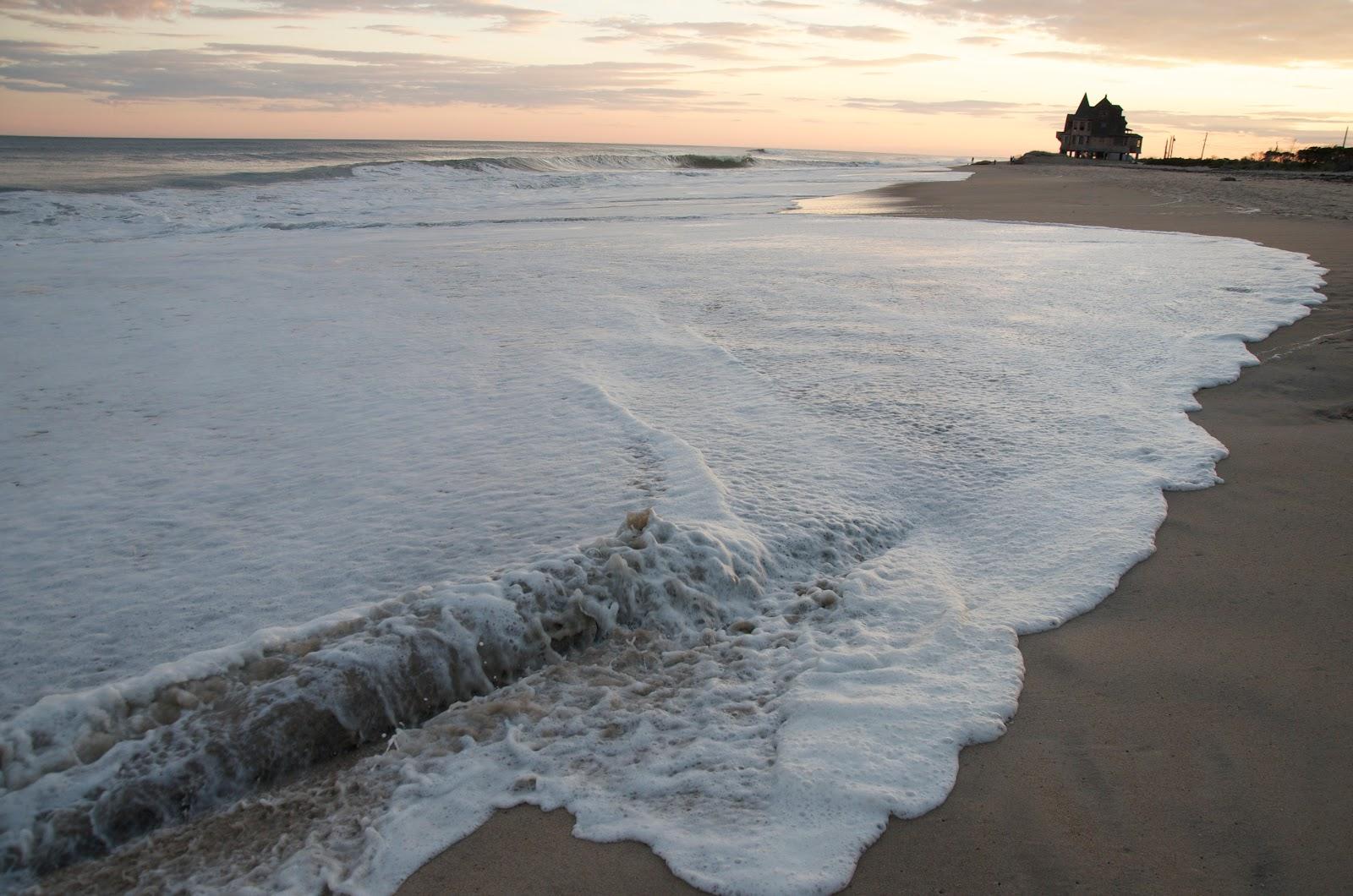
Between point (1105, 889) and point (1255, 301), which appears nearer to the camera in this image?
point (1105, 889)

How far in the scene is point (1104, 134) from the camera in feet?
197

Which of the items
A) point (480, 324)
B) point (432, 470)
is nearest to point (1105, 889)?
point (432, 470)

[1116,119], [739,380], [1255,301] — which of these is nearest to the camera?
[739,380]

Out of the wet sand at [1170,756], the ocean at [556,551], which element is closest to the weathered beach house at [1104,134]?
the ocean at [556,551]

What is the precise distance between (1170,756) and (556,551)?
1.81 metres

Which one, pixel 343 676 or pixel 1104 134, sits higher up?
pixel 1104 134

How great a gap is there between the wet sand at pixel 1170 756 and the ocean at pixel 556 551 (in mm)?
84

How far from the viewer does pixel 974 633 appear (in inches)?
93.9

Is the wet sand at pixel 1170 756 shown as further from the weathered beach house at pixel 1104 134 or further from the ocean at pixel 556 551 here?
the weathered beach house at pixel 1104 134

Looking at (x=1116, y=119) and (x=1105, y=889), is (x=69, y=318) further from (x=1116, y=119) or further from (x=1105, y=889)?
(x=1116, y=119)

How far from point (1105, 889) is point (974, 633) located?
2.91 ft

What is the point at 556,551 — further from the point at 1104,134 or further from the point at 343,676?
the point at 1104,134

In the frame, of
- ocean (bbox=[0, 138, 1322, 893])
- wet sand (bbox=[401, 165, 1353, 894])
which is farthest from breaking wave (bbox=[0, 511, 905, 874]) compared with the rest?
wet sand (bbox=[401, 165, 1353, 894])

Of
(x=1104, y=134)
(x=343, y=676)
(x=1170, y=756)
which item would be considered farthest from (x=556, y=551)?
(x=1104, y=134)
